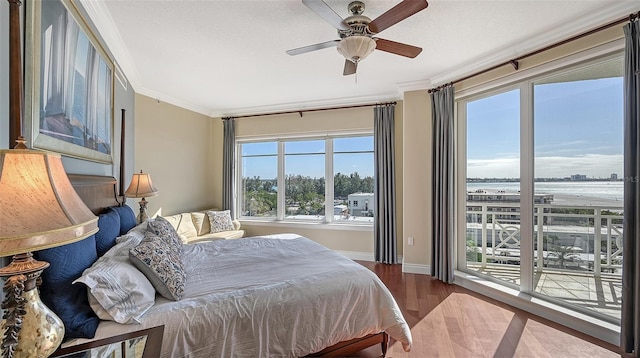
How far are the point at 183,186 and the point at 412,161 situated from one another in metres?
3.74

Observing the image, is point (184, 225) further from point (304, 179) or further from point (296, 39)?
point (296, 39)

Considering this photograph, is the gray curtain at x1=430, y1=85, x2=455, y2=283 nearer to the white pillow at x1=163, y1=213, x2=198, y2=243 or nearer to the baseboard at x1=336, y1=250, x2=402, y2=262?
the baseboard at x1=336, y1=250, x2=402, y2=262

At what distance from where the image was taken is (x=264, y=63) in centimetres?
315

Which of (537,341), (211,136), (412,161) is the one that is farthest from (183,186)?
(537,341)

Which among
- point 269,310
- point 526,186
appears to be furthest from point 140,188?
point 526,186

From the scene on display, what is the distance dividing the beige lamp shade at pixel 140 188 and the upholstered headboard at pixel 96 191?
0.51 feet

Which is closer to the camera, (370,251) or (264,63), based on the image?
(264,63)

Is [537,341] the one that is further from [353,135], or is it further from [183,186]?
[183,186]

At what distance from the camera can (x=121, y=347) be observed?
1.15 metres

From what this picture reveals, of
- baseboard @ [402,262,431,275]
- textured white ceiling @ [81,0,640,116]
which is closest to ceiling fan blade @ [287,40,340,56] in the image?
textured white ceiling @ [81,0,640,116]

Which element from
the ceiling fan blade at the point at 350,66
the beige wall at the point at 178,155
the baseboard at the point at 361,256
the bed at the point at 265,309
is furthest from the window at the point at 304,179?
the bed at the point at 265,309

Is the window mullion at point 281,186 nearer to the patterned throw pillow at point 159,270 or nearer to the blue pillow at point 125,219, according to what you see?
the blue pillow at point 125,219

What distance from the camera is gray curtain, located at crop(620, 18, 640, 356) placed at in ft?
6.63

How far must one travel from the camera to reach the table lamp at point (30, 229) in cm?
73
